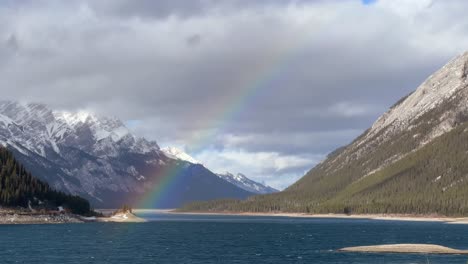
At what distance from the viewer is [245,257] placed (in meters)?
174

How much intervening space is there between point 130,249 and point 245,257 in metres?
37.4

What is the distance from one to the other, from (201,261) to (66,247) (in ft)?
174

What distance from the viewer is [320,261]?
530 feet

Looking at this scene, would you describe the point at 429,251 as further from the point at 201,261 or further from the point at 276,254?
the point at 201,261

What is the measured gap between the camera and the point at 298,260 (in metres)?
165

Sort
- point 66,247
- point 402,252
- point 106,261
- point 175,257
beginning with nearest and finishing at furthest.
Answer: point 106,261 → point 175,257 → point 402,252 → point 66,247

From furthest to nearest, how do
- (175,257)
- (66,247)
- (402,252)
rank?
(66,247), (402,252), (175,257)

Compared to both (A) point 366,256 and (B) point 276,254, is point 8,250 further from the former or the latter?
(A) point 366,256

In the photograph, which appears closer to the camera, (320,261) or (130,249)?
(320,261)

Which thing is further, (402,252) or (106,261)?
(402,252)

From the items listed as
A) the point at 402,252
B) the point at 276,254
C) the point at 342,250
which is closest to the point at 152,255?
the point at 276,254

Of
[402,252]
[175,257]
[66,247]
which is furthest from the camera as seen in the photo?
[66,247]

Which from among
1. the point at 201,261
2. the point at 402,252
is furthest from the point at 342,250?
the point at 201,261

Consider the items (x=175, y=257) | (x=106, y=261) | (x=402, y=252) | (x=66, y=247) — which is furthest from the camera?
(x=66, y=247)
